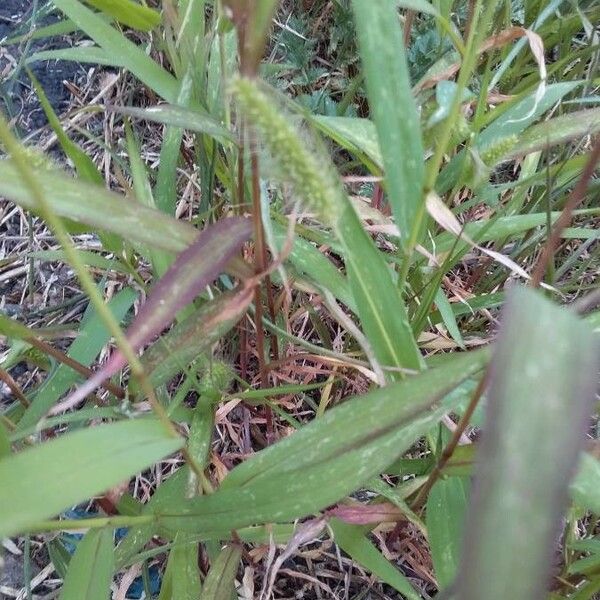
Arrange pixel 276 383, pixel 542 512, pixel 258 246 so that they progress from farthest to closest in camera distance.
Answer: pixel 276 383, pixel 258 246, pixel 542 512

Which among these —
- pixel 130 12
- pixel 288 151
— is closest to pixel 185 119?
pixel 130 12

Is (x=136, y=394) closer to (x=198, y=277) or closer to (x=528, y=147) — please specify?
(x=198, y=277)

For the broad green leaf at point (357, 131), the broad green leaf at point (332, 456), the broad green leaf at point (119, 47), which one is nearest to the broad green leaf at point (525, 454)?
the broad green leaf at point (332, 456)

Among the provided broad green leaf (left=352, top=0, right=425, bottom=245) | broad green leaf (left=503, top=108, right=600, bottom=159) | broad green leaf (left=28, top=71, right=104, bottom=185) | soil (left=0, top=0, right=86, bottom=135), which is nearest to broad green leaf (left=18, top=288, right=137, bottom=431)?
broad green leaf (left=28, top=71, right=104, bottom=185)

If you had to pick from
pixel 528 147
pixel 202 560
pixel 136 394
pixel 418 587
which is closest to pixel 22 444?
pixel 136 394

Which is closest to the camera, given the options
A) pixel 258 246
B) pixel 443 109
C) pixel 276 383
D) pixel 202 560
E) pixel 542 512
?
pixel 542 512

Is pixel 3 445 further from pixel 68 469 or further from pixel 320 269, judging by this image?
pixel 320 269

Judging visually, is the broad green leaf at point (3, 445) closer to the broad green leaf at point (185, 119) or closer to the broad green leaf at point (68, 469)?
the broad green leaf at point (68, 469)
